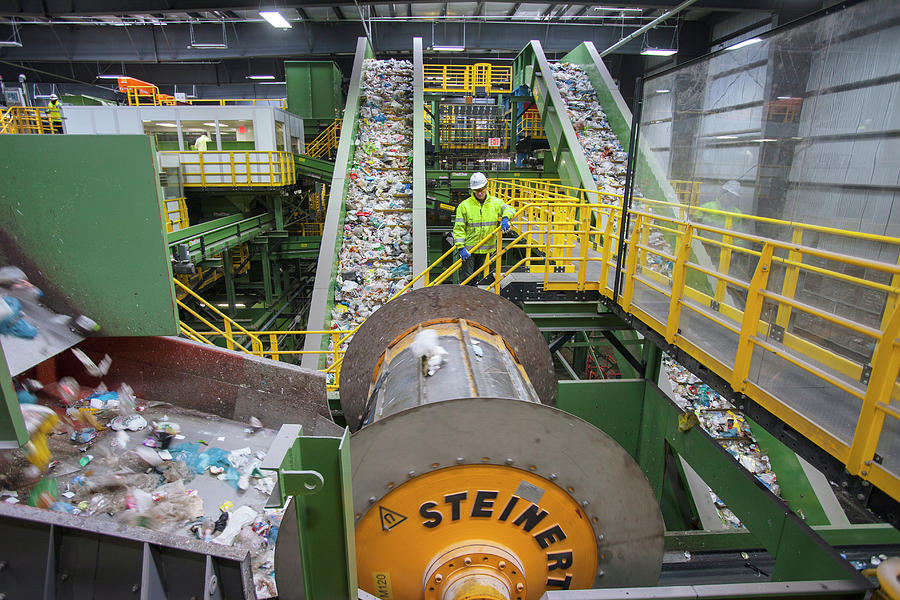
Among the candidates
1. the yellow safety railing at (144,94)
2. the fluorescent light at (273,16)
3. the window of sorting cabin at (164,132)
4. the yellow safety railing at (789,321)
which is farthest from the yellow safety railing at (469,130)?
the yellow safety railing at (789,321)

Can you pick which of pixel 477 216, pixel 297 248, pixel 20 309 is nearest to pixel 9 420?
pixel 20 309

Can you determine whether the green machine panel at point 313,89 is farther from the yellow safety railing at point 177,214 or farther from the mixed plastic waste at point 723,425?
the mixed plastic waste at point 723,425

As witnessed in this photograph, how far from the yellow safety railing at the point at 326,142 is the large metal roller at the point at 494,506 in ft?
57.2

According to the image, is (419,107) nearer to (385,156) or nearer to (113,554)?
(385,156)

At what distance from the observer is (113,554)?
5.71ft

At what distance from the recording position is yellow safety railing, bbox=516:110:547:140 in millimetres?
15836

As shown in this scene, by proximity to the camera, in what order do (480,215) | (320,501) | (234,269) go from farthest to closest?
(234,269), (480,215), (320,501)

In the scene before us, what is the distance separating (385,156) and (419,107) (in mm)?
1732

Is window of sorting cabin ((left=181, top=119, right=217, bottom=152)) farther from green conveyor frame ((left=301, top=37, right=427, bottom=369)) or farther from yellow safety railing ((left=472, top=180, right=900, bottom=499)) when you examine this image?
yellow safety railing ((left=472, top=180, right=900, bottom=499))

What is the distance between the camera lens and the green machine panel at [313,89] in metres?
17.1

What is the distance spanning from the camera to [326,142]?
59.6 ft

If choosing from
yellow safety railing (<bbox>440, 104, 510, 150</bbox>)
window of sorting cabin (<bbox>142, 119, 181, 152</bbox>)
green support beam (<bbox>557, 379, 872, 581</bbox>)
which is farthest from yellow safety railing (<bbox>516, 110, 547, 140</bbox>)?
green support beam (<bbox>557, 379, 872, 581</bbox>)

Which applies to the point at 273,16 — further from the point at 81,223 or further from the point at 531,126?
the point at 81,223

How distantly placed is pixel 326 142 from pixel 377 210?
410 inches
